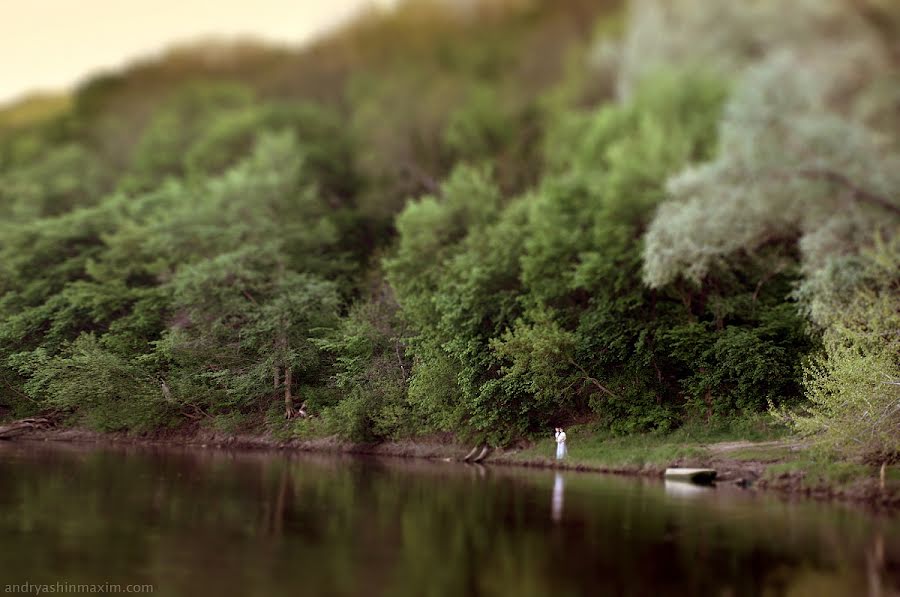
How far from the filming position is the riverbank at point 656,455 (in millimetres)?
25891

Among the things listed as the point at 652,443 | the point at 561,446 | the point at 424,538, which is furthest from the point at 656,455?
the point at 424,538

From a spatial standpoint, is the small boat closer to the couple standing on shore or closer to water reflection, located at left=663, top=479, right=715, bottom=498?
water reflection, located at left=663, top=479, right=715, bottom=498

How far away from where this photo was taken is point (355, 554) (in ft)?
49.5

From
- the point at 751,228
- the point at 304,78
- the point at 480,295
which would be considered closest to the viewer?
the point at 751,228

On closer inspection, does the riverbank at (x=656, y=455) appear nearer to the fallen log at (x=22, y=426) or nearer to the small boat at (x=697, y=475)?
the small boat at (x=697, y=475)

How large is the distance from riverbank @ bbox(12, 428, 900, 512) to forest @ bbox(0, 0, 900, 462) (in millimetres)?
818

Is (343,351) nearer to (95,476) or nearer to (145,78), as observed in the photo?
(95,476)

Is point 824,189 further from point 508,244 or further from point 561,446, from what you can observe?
point 508,244

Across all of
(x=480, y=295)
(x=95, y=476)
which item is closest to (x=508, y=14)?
(x=480, y=295)

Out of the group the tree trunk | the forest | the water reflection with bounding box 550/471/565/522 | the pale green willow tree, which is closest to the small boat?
the forest

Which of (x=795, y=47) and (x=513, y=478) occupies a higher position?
(x=795, y=47)

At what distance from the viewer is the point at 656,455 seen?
33.3m

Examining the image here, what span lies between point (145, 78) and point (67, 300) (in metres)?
46.6

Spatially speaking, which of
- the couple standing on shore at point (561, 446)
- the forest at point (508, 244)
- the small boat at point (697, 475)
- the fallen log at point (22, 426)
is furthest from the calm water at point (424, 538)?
the fallen log at point (22, 426)
